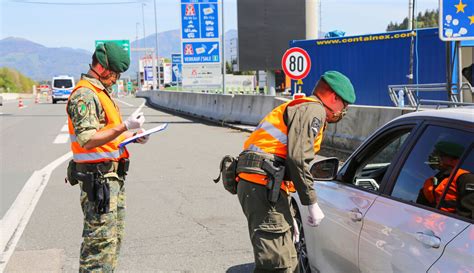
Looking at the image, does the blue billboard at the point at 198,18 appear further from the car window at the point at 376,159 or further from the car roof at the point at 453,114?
the car roof at the point at 453,114

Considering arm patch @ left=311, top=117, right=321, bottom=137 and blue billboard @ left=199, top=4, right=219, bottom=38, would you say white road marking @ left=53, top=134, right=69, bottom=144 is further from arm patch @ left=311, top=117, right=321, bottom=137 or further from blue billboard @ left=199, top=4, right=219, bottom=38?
arm patch @ left=311, top=117, right=321, bottom=137

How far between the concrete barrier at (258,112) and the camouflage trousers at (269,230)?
687 cm

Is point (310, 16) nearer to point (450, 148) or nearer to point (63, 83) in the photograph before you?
point (63, 83)

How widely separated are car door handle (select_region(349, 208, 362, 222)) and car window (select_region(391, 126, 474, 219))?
269 millimetres

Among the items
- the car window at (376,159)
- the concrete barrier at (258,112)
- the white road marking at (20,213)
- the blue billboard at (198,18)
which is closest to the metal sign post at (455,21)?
the concrete barrier at (258,112)

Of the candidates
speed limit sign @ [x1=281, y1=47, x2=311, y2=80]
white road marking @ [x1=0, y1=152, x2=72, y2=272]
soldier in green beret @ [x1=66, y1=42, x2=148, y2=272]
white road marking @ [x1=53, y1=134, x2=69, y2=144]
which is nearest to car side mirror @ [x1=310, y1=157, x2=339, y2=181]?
soldier in green beret @ [x1=66, y1=42, x2=148, y2=272]

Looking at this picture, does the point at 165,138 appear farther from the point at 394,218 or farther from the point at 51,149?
the point at 394,218

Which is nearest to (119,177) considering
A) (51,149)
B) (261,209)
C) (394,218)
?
(261,209)

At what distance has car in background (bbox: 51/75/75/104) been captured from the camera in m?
45.9

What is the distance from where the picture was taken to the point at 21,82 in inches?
4636

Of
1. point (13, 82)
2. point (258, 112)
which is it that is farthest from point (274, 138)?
point (13, 82)

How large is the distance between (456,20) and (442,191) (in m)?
5.16

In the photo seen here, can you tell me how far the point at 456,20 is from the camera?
23.8 ft

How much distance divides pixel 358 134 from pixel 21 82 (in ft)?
386
